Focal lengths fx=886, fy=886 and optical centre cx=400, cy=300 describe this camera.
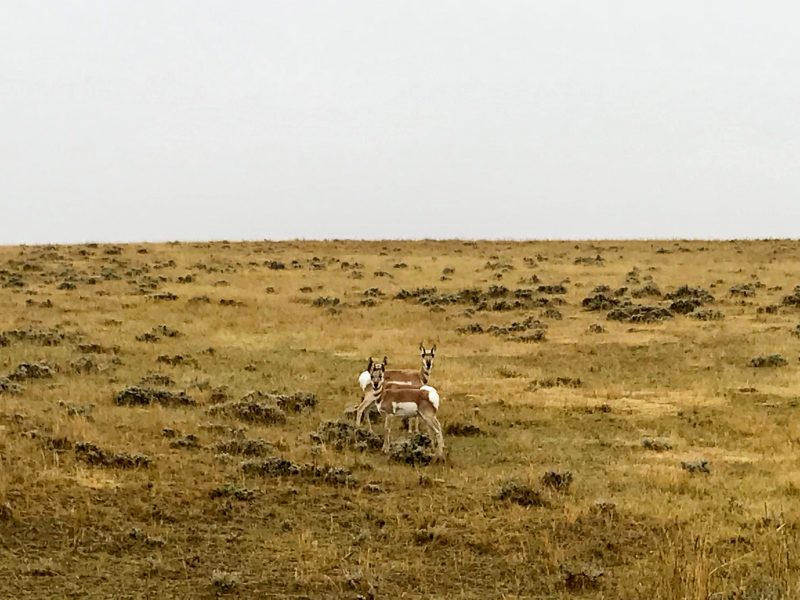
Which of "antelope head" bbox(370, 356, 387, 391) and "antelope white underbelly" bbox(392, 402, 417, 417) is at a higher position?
"antelope head" bbox(370, 356, 387, 391)

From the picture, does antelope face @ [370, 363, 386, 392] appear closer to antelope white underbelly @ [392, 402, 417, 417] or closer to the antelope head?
the antelope head

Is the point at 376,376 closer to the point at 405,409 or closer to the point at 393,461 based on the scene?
the point at 405,409

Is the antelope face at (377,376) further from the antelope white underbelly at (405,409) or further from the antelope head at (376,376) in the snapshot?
the antelope white underbelly at (405,409)

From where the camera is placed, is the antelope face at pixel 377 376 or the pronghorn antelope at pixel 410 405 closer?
the pronghorn antelope at pixel 410 405

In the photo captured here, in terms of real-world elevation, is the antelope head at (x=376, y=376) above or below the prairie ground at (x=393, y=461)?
above

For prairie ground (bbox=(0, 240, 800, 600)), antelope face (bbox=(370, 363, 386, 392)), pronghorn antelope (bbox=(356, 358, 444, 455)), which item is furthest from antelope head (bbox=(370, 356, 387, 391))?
prairie ground (bbox=(0, 240, 800, 600))

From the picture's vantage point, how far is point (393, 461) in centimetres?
1295

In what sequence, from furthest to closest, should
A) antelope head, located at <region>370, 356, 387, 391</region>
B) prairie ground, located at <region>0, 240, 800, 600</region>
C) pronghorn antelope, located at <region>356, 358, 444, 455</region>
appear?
antelope head, located at <region>370, 356, 387, 391</region> < pronghorn antelope, located at <region>356, 358, 444, 455</region> < prairie ground, located at <region>0, 240, 800, 600</region>

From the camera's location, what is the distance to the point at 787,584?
7965mm

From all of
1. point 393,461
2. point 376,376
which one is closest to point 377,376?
point 376,376

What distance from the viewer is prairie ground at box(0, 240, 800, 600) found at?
345 inches

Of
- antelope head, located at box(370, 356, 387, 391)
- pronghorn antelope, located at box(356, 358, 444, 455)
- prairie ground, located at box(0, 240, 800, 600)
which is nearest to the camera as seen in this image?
prairie ground, located at box(0, 240, 800, 600)

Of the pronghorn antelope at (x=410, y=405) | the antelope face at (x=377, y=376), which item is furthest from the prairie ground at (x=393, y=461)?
the antelope face at (x=377, y=376)

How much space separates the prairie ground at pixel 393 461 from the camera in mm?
8766
